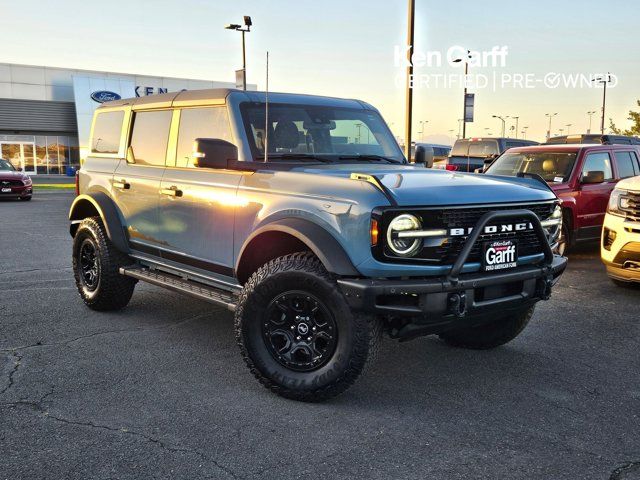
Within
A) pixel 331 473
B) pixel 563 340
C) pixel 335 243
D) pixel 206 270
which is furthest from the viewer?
pixel 563 340

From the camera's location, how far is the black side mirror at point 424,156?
559cm

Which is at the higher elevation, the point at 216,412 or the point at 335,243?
the point at 335,243

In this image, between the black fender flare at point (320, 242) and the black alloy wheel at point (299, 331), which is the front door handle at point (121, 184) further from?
the black alloy wheel at point (299, 331)

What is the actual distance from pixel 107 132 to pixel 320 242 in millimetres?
3504

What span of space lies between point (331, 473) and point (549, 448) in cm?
120

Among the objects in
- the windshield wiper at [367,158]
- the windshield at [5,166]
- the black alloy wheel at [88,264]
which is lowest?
the black alloy wheel at [88,264]

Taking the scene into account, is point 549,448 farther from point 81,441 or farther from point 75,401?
point 75,401

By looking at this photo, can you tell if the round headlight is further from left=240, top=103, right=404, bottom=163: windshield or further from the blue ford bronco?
left=240, top=103, right=404, bottom=163: windshield

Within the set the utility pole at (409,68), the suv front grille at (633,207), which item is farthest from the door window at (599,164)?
the utility pole at (409,68)

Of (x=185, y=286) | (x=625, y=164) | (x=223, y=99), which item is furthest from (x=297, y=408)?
(x=625, y=164)

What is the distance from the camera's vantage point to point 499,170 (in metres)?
10.4

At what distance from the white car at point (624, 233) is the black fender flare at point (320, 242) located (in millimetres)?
4380

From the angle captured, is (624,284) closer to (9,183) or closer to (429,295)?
(429,295)

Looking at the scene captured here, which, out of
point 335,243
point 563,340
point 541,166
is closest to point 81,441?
point 335,243
